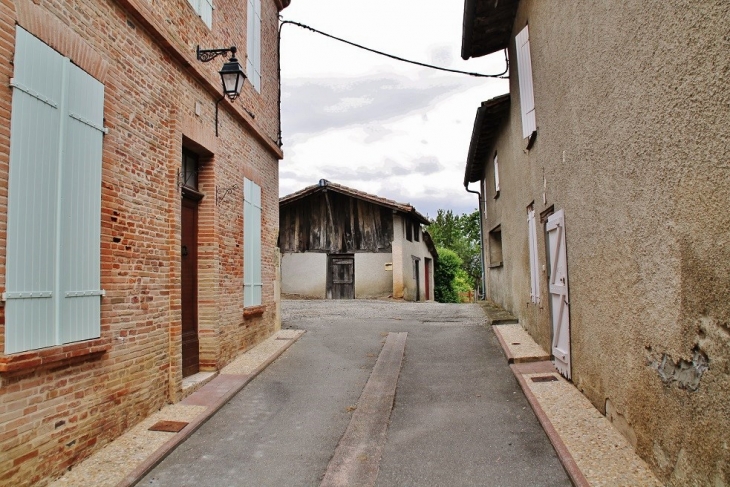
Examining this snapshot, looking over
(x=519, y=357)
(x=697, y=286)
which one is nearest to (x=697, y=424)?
(x=697, y=286)

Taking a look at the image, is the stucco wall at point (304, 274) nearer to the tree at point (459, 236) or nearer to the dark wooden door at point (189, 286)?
the dark wooden door at point (189, 286)

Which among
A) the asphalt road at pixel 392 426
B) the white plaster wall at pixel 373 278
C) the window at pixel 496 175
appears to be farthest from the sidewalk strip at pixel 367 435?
the white plaster wall at pixel 373 278

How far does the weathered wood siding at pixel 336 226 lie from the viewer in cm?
1878

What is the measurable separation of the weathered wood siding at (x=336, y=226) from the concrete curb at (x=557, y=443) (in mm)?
12762

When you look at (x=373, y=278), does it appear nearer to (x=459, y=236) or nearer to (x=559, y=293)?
(x=559, y=293)

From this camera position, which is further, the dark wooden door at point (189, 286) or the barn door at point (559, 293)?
the dark wooden door at point (189, 286)

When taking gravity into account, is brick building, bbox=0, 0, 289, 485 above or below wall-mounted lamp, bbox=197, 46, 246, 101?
below

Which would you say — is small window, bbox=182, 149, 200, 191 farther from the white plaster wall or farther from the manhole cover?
the white plaster wall

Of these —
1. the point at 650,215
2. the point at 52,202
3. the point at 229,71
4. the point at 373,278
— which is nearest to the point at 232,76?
the point at 229,71

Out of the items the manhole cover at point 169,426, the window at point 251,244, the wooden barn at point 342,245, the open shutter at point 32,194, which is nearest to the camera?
the open shutter at point 32,194

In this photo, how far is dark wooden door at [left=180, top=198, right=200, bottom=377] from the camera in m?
6.54

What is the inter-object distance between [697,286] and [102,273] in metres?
4.52

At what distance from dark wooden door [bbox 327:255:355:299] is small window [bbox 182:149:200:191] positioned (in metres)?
12.2

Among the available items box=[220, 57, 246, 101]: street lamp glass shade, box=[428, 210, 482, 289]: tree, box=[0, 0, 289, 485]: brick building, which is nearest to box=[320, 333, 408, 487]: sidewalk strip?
box=[0, 0, 289, 485]: brick building
